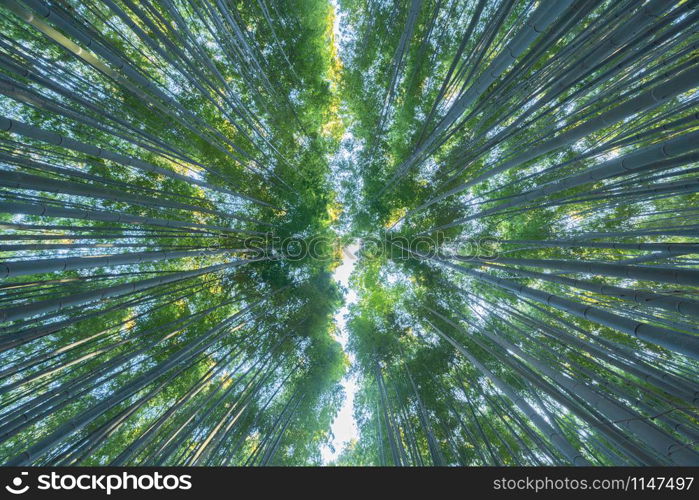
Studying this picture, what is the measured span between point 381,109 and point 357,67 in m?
1.15

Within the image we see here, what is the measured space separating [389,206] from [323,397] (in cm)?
551

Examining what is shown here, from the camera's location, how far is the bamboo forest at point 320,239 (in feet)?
12.9

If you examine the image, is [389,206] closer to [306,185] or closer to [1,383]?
[306,185]

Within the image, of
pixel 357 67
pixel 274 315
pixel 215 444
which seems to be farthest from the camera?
pixel 274 315

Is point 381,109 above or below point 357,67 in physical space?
below

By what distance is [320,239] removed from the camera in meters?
8.55

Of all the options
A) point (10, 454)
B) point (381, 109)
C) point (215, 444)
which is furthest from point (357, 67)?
point (10, 454)

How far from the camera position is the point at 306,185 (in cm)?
768

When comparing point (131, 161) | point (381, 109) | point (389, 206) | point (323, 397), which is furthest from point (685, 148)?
point (323, 397)

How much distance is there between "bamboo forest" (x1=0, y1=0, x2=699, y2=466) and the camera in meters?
3.93

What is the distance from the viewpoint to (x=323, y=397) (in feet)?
25.3
